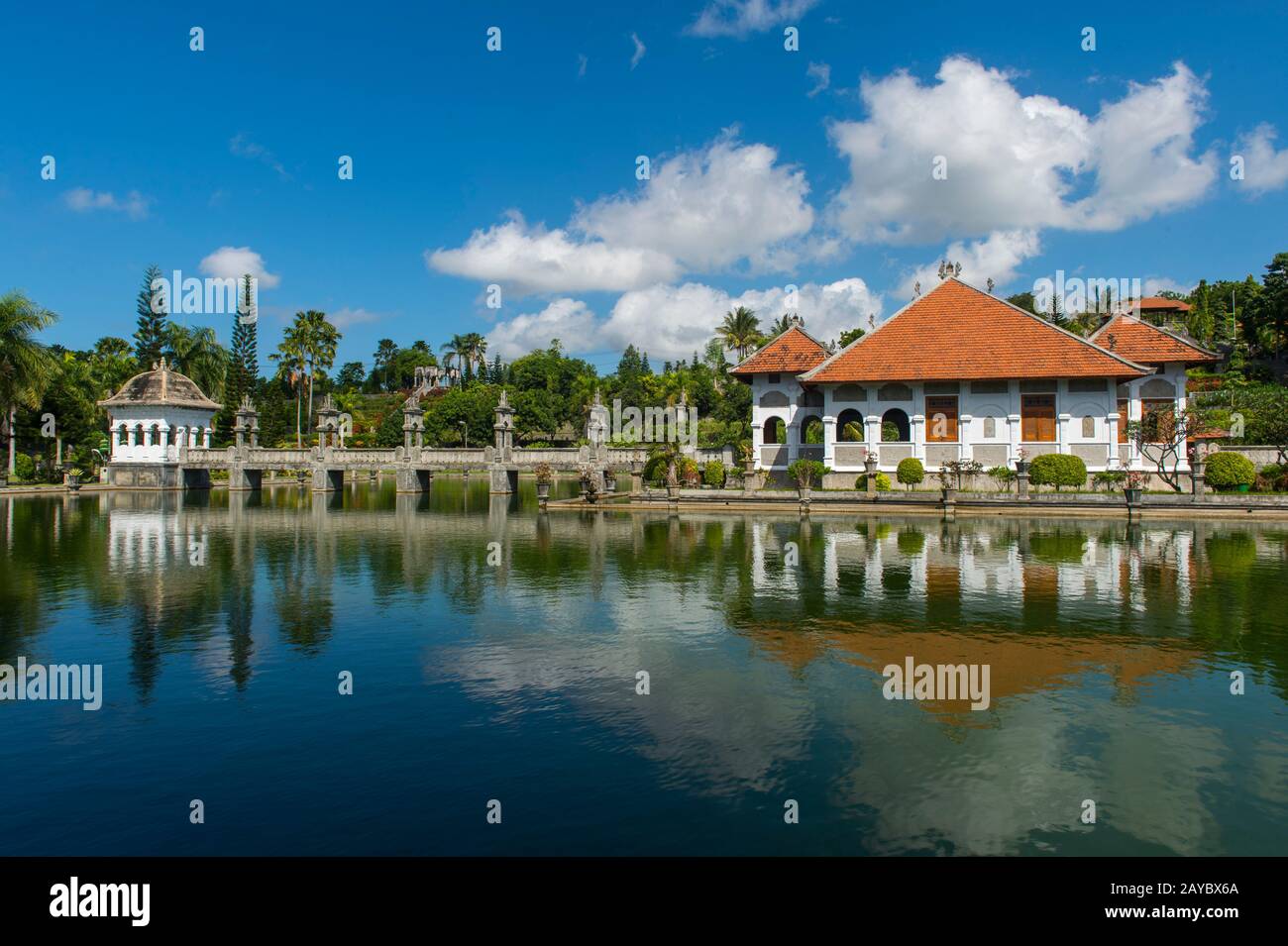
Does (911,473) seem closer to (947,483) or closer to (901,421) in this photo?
(947,483)

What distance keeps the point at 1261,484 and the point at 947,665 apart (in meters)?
31.8

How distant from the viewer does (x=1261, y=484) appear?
34719 mm

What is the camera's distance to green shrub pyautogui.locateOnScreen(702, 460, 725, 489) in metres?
39.3

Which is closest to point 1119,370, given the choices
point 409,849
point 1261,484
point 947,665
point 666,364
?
point 1261,484

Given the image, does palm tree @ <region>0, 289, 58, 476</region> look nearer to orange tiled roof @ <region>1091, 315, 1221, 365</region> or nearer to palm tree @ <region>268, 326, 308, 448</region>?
palm tree @ <region>268, 326, 308, 448</region>

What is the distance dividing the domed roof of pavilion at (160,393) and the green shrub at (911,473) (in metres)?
49.0

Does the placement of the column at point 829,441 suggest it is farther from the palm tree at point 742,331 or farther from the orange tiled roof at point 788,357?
the palm tree at point 742,331

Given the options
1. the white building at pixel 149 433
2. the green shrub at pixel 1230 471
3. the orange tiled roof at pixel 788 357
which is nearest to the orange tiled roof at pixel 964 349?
the orange tiled roof at pixel 788 357

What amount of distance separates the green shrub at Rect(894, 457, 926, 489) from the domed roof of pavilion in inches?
1931

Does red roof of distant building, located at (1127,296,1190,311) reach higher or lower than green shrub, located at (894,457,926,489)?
higher

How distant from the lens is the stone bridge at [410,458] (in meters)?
44.7

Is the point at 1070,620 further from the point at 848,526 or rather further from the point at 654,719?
the point at 848,526

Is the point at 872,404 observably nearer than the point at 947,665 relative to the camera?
No

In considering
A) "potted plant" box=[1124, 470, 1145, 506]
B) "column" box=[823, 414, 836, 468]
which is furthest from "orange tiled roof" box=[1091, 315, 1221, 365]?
"column" box=[823, 414, 836, 468]
